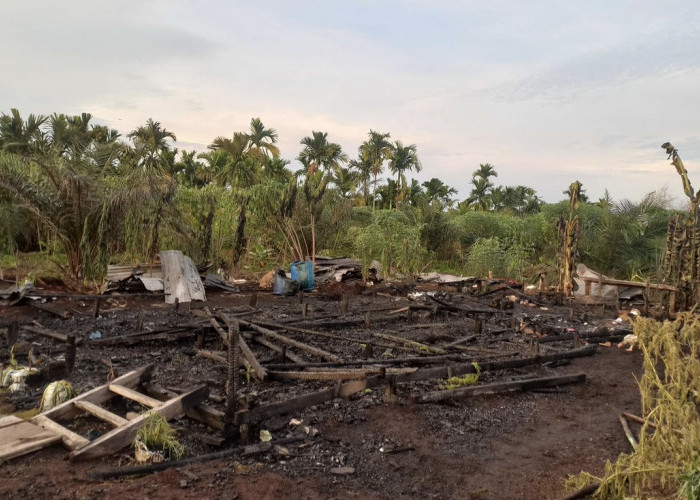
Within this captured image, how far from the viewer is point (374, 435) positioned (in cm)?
506

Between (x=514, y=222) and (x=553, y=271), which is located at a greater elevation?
(x=514, y=222)

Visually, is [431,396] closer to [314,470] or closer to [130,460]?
[314,470]

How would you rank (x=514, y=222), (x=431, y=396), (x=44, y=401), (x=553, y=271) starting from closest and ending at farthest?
1. (x=44, y=401)
2. (x=431, y=396)
3. (x=553, y=271)
4. (x=514, y=222)

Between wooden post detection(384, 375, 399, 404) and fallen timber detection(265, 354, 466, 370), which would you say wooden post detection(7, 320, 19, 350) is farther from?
wooden post detection(384, 375, 399, 404)

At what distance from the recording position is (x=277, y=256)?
788 inches

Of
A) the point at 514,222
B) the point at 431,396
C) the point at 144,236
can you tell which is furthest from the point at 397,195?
the point at 431,396

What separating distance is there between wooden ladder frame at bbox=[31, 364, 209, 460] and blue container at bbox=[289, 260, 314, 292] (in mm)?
9589

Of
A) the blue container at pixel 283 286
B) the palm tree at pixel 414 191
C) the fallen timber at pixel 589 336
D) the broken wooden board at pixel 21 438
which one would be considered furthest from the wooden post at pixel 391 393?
the palm tree at pixel 414 191

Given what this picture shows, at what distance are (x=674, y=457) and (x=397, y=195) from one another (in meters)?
36.1

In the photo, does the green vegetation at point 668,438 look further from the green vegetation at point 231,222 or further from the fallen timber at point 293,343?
the green vegetation at point 231,222

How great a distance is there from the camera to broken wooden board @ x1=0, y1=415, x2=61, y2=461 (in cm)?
412

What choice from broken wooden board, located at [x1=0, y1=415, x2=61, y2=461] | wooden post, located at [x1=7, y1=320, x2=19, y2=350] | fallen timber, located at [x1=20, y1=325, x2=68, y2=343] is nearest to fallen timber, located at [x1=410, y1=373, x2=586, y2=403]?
broken wooden board, located at [x1=0, y1=415, x2=61, y2=461]

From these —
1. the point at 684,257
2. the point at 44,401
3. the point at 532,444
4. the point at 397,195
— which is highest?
the point at 397,195

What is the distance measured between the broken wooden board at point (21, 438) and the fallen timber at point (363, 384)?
1.49 metres
